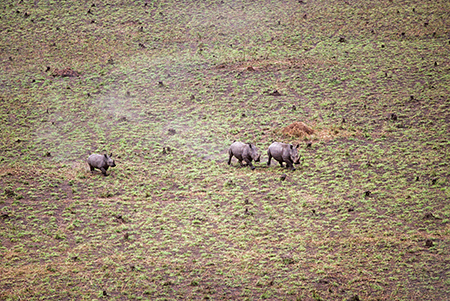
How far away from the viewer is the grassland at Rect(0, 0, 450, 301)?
45.0ft

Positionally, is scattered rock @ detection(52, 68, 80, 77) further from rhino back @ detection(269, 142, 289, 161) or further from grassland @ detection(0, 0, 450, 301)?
rhino back @ detection(269, 142, 289, 161)

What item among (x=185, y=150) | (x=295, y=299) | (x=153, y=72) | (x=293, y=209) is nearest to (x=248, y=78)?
(x=153, y=72)

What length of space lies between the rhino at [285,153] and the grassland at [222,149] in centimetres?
60

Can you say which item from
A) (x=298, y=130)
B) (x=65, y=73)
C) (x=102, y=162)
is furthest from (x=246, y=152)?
(x=65, y=73)

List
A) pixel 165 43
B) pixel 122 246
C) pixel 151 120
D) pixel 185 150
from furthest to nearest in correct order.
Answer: pixel 165 43 → pixel 151 120 → pixel 185 150 → pixel 122 246

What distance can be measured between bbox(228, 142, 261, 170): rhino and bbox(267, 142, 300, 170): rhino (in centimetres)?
66

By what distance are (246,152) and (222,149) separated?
3.06 m

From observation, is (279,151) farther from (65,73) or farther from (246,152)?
(65,73)

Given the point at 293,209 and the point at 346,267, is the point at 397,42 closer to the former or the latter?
the point at 293,209

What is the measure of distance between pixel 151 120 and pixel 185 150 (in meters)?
4.71

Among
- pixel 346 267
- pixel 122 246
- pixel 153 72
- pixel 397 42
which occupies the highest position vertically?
pixel 397 42

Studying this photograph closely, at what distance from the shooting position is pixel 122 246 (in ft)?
50.3

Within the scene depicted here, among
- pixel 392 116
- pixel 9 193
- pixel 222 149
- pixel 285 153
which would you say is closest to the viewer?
pixel 9 193

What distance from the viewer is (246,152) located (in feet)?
67.6
